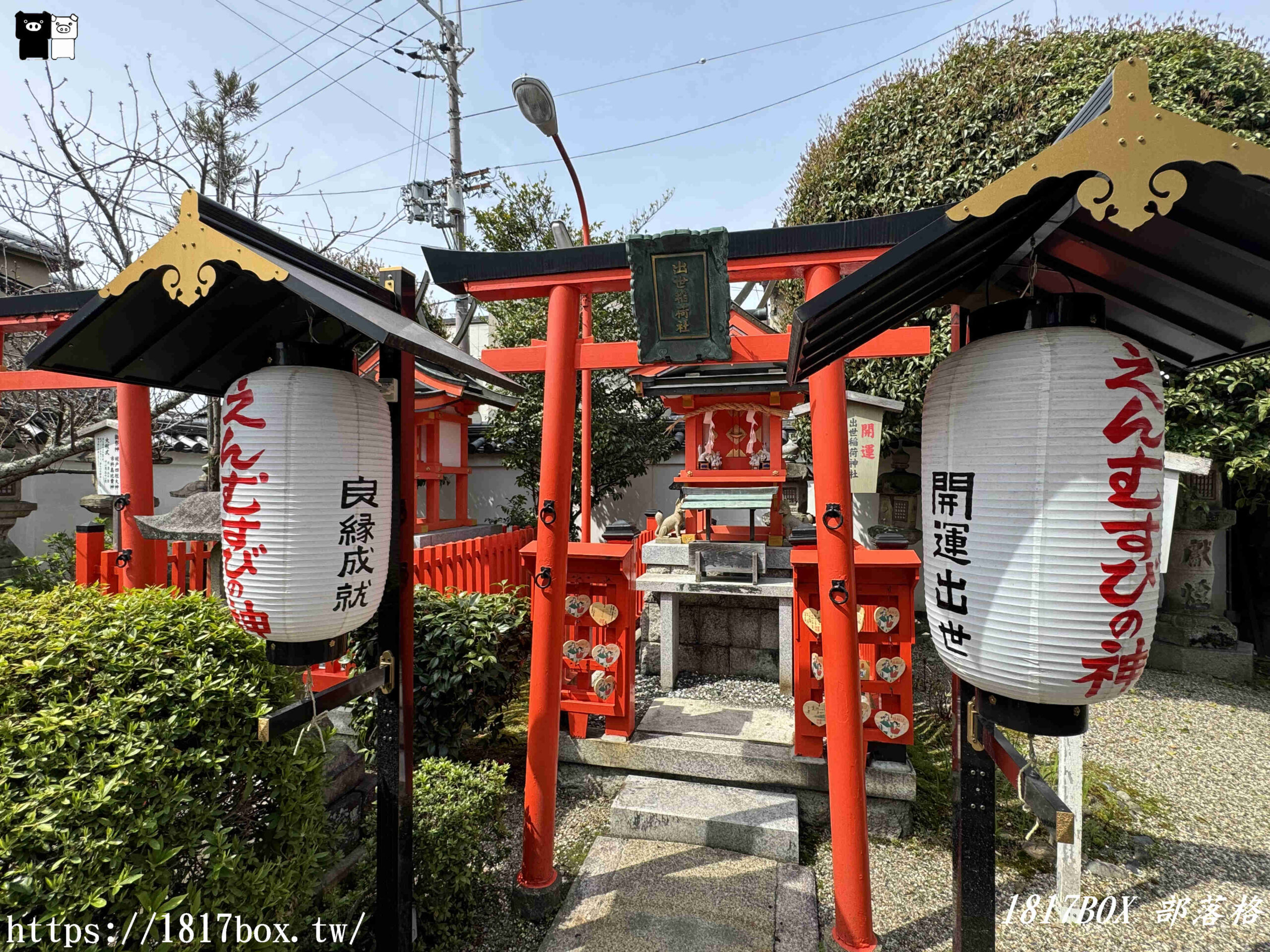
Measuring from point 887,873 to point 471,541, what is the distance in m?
5.47

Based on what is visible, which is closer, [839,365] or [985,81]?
[839,365]

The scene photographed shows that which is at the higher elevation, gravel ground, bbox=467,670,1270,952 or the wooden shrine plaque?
the wooden shrine plaque

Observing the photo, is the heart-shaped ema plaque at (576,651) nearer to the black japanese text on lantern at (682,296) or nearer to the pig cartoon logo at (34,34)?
the black japanese text on lantern at (682,296)

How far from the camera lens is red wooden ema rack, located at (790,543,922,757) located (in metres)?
4.02

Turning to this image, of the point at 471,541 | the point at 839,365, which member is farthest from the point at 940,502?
the point at 471,541

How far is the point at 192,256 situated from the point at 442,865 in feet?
10.8

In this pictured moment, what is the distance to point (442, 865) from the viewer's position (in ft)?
10.6

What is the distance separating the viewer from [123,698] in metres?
2.03

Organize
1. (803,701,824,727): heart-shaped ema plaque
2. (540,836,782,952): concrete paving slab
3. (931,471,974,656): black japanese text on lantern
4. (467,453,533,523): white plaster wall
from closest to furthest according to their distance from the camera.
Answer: (931,471,974,656): black japanese text on lantern
(540,836,782,952): concrete paving slab
(803,701,824,727): heart-shaped ema plaque
(467,453,533,523): white plaster wall

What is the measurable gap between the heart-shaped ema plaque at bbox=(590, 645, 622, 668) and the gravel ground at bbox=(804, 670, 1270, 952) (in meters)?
1.96

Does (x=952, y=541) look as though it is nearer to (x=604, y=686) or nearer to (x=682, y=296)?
(x=682, y=296)

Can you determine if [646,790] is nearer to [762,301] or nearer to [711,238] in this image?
[711,238]

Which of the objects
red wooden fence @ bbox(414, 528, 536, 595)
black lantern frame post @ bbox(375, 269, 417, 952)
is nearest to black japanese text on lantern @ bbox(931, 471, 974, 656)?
black lantern frame post @ bbox(375, 269, 417, 952)

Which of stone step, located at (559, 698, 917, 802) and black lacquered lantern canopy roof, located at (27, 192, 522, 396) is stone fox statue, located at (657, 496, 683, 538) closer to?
stone step, located at (559, 698, 917, 802)
